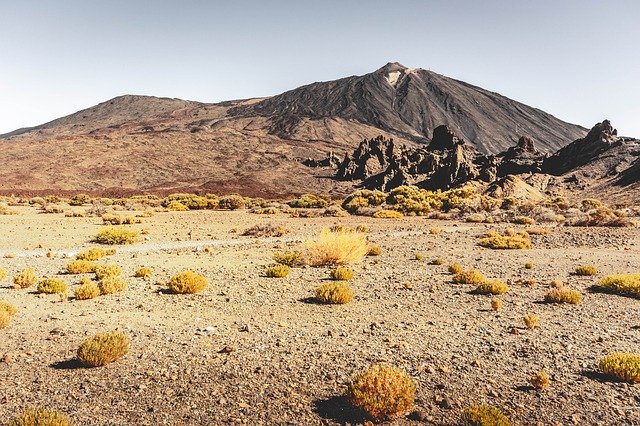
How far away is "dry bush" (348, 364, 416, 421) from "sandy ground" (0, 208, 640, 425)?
8.0 inches

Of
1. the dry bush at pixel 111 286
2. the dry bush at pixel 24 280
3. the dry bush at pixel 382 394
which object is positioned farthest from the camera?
the dry bush at pixel 24 280

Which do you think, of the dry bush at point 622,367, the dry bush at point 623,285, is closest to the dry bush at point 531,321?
the dry bush at point 622,367

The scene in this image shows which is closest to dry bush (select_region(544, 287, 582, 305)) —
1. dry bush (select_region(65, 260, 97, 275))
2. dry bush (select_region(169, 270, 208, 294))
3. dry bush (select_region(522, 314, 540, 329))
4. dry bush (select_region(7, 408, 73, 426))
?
dry bush (select_region(522, 314, 540, 329))

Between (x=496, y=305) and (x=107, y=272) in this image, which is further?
(x=107, y=272)

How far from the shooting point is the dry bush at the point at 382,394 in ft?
16.8

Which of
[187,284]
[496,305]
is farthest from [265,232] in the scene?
[496,305]

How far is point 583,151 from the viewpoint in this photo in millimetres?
60969

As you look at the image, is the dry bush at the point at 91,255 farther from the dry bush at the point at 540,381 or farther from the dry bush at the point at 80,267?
the dry bush at the point at 540,381

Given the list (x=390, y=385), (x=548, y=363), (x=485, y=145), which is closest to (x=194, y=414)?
(x=390, y=385)

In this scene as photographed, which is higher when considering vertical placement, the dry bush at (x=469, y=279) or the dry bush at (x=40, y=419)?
the dry bush at (x=40, y=419)

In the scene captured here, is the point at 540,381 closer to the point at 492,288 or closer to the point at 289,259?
the point at 492,288

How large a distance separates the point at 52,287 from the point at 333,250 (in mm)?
7888

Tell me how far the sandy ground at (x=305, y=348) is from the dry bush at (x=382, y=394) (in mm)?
203

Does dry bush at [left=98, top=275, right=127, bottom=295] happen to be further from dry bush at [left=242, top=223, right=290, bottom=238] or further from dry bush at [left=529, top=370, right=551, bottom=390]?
dry bush at [left=242, top=223, right=290, bottom=238]
